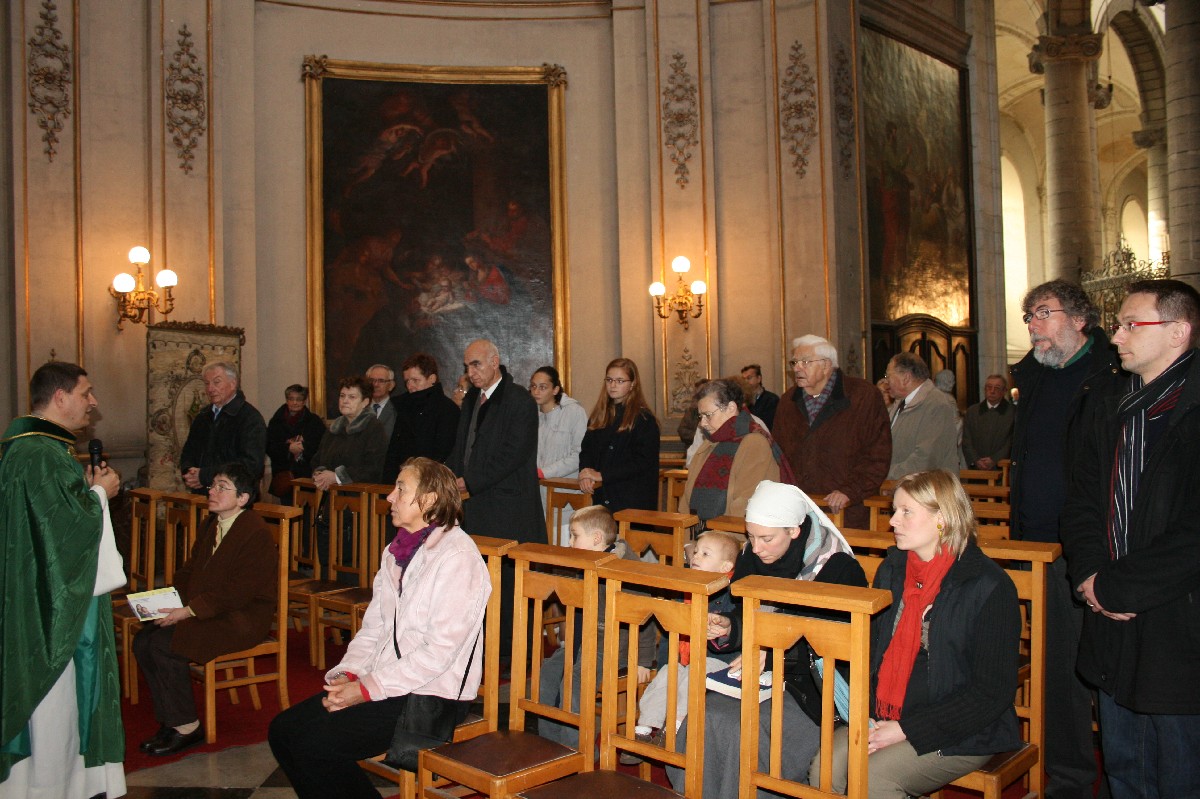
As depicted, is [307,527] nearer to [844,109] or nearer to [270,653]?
[270,653]

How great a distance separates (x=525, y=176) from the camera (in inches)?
460

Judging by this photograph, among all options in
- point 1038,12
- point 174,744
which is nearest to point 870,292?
point 174,744

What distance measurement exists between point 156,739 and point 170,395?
4.97 meters

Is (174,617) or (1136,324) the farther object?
(174,617)

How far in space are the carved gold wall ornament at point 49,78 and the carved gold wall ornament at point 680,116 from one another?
6035mm

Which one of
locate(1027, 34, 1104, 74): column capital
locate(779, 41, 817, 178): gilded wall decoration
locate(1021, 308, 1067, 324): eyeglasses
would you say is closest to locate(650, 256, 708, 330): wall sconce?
locate(779, 41, 817, 178): gilded wall decoration

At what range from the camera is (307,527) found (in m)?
7.29

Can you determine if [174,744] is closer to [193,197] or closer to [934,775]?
[934,775]

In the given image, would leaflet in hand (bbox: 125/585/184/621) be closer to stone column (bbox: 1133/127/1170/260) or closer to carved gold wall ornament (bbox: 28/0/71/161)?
carved gold wall ornament (bbox: 28/0/71/161)

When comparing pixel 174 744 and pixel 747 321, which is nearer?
pixel 174 744

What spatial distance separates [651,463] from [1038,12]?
1996 cm

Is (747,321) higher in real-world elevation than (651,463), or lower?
higher

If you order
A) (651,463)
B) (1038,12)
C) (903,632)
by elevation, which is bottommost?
(903,632)

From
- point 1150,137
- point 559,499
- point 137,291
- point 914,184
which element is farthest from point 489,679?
point 1150,137
